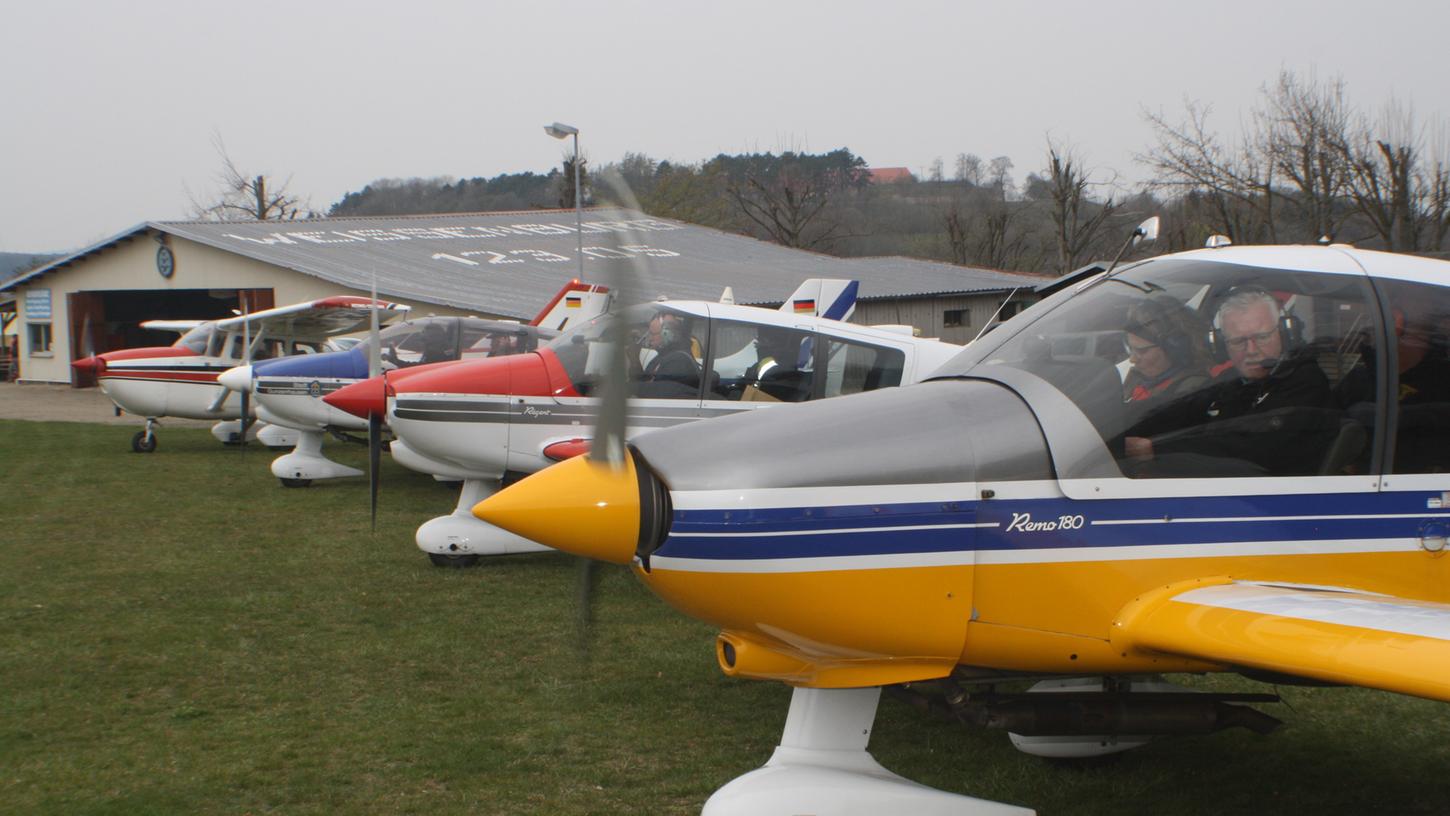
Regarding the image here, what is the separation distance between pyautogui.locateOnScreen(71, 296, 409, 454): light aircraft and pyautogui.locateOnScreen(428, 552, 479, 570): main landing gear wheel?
322 inches

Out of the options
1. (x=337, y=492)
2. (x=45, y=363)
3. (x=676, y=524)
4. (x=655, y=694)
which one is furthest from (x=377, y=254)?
(x=676, y=524)

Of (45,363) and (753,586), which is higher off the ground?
(753,586)

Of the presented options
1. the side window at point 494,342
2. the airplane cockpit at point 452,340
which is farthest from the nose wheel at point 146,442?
the side window at point 494,342

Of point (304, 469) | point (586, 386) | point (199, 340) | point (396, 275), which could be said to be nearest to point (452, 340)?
point (304, 469)

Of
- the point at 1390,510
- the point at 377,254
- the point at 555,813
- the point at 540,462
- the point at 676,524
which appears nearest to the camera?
the point at 676,524

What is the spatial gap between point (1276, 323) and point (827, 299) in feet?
28.6

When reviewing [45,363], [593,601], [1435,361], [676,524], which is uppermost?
Answer: [1435,361]

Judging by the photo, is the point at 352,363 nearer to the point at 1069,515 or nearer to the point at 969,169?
the point at 1069,515

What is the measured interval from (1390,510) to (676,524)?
236cm

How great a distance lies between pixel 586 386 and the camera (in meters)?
8.69

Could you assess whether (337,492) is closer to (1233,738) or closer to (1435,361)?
(1233,738)

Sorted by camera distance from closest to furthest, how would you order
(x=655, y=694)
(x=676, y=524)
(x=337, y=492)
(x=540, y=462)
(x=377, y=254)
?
1. (x=676, y=524)
2. (x=655, y=694)
3. (x=540, y=462)
4. (x=337, y=492)
5. (x=377, y=254)

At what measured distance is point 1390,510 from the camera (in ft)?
12.1

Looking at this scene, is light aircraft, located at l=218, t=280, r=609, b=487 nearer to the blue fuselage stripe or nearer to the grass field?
the grass field
